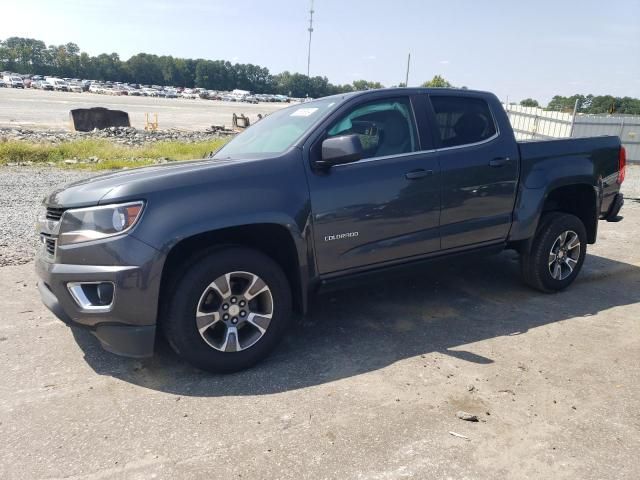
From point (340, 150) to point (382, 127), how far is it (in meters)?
0.76

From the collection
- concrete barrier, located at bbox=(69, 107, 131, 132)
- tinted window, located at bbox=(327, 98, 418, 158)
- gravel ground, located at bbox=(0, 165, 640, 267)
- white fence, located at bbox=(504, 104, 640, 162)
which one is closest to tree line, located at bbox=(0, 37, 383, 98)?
concrete barrier, located at bbox=(69, 107, 131, 132)

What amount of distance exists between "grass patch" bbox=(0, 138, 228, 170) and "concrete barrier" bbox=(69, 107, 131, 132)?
33.4 ft

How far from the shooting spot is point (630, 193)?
11758 millimetres

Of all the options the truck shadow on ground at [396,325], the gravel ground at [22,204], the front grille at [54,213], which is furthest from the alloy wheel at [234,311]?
the gravel ground at [22,204]

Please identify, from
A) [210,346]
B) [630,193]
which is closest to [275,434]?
[210,346]

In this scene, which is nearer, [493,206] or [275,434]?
[275,434]

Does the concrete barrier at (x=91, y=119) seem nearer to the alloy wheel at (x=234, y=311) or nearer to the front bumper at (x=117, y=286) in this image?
the front bumper at (x=117, y=286)

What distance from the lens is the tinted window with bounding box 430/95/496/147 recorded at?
4441 mm

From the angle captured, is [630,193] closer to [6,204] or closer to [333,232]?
[333,232]

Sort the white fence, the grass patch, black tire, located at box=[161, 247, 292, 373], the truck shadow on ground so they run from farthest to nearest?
the white fence < the grass patch < the truck shadow on ground < black tire, located at box=[161, 247, 292, 373]

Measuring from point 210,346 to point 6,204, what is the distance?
6.71 meters

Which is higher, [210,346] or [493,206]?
[493,206]

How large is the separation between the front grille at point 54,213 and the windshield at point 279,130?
141 cm

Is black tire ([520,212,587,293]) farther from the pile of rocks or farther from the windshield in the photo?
the pile of rocks
